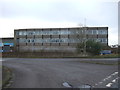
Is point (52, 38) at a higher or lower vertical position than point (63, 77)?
higher

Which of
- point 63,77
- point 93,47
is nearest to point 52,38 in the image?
point 93,47

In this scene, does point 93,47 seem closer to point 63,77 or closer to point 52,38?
point 52,38

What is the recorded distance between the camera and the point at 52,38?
6994cm

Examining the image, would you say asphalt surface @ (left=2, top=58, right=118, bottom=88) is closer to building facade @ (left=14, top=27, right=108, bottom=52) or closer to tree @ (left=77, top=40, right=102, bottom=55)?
tree @ (left=77, top=40, right=102, bottom=55)

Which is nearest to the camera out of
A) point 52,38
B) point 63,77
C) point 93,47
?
point 63,77

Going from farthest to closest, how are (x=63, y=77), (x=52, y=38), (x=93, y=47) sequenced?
1. (x=52, y=38)
2. (x=93, y=47)
3. (x=63, y=77)

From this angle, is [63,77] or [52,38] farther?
[52,38]

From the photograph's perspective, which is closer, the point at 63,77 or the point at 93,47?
the point at 63,77

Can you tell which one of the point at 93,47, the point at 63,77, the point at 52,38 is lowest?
the point at 63,77

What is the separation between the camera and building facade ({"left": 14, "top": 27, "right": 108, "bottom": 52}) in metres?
67.0

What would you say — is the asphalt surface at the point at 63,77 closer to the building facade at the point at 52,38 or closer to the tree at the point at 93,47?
the tree at the point at 93,47

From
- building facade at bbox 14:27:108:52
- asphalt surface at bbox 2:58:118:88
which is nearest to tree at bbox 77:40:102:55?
building facade at bbox 14:27:108:52

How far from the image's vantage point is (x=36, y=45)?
230ft

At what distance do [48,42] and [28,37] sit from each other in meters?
8.74
